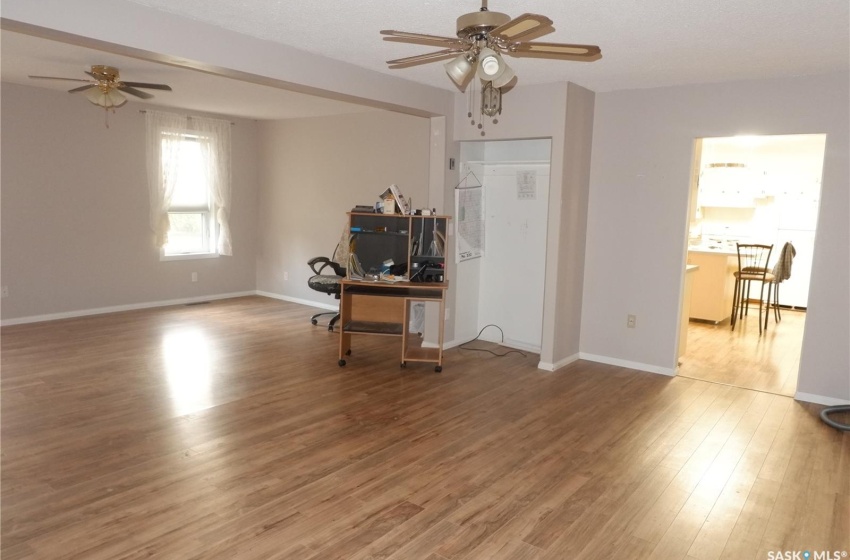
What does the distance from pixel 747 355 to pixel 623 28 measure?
391 cm

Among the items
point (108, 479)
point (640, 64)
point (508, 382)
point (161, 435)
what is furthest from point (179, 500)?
point (640, 64)

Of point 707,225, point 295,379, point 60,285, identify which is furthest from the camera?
point 707,225

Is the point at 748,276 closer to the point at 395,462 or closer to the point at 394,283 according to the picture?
the point at 394,283

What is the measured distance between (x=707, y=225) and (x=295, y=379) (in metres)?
7.45

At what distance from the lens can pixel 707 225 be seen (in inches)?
363

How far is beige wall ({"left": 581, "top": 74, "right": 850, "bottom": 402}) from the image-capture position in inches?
166

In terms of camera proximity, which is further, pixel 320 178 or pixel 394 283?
pixel 320 178

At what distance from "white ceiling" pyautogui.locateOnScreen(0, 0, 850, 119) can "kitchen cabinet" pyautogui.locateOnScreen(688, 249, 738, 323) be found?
309cm

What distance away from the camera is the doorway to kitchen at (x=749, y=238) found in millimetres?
5672

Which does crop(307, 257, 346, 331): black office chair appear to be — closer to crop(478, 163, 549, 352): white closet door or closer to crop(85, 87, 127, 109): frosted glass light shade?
crop(478, 163, 549, 352): white closet door

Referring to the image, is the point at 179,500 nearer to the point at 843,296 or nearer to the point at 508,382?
the point at 508,382

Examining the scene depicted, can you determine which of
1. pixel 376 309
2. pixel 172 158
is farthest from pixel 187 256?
pixel 376 309

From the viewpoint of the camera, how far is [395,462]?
10.5ft

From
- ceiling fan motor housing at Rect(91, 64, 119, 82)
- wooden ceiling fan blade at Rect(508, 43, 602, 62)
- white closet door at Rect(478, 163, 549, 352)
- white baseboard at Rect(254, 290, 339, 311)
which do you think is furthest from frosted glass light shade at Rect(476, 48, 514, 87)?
white baseboard at Rect(254, 290, 339, 311)
